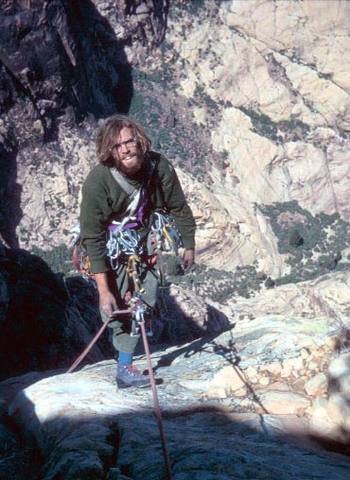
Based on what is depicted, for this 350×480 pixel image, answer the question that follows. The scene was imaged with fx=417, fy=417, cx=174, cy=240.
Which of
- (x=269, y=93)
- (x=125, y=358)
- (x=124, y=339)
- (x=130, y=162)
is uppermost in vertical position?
(x=269, y=93)

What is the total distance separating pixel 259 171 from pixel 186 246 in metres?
41.9

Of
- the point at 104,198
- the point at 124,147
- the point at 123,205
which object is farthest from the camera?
the point at 123,205

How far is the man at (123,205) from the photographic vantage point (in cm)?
376

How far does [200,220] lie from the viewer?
35.6 m

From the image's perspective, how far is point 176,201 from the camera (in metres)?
4.46

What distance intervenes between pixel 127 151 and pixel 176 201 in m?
0.94

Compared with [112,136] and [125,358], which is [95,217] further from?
[125,358]

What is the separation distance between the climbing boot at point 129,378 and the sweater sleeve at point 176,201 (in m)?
1.60

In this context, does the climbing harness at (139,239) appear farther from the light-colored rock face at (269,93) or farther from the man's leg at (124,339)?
the light-colored rock face at (269,93)

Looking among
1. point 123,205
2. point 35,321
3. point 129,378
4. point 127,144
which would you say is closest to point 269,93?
point 35,321

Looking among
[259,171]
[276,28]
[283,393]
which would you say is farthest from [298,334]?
[276,28]

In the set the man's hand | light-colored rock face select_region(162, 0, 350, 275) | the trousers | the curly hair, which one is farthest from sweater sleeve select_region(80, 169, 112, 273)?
light-colored rock face select_region(162, 0, 350, 275)

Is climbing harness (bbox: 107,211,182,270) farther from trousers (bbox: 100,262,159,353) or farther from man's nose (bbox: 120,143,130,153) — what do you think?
man's nose (bbox: 120,143,130,153)

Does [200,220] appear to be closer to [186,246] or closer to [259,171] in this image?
[259,171]
